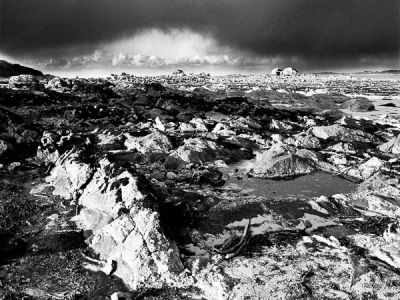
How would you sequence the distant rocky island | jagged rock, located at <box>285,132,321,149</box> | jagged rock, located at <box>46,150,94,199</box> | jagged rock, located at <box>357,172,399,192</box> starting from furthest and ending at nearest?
1. the distant rocky island
2. jagged rock, located at <box>285,132,321,149</box>
3. jagged rock, located at <box>357,172,399,192</box>
4. jagged rock, located at <box>46,150,94,199</box>

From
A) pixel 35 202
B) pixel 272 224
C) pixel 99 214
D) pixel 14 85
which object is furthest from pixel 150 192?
pixel 14 85

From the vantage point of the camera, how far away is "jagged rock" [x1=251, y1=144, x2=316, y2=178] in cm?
1930

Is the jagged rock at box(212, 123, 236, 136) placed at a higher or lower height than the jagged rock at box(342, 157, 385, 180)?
higher

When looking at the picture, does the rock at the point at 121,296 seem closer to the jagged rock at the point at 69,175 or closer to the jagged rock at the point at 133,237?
the jagged rock at the point at 133,237

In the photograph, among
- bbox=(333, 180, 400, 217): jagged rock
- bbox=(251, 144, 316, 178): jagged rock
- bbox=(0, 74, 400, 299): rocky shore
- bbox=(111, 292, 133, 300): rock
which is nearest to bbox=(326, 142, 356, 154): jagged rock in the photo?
bbox=(0, 74, 400, 299): rocky shore

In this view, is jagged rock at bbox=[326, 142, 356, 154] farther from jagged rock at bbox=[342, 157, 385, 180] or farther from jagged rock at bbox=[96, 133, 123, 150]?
jagged rock at bbox=[96, 133, 123, 150]

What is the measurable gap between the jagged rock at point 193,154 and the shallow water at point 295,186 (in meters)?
3.07

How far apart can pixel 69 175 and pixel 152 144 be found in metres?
7.86

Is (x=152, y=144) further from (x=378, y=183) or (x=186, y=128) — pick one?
(x=378, y=183)

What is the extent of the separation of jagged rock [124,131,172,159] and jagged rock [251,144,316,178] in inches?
252

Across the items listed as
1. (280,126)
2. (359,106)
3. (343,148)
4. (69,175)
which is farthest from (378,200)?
(359,106)

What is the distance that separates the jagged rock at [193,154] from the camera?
20938 millimetres

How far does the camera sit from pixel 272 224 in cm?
1310

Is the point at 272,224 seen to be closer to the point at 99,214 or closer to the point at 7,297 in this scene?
the point at 99,214
